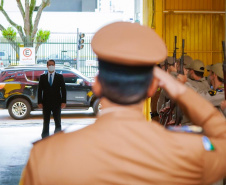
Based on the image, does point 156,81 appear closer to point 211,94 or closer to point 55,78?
point 211,94

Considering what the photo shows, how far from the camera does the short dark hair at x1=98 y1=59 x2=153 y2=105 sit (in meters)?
1.54

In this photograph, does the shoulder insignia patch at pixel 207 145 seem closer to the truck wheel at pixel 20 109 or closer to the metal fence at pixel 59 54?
the truck wheel at pixel 20 109

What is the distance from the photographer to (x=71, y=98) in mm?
17375

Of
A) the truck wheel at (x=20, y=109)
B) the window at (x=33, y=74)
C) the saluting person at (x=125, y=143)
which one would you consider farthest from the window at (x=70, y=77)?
the saluting person at (x=125, y=143)

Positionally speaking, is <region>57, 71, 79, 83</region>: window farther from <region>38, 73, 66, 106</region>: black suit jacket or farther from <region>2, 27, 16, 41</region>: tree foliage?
<region>2, 27, 16, 41</region>: tree foliage

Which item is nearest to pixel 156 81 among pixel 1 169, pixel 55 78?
pixel 1 169

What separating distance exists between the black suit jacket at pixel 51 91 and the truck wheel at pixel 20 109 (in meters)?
6.38

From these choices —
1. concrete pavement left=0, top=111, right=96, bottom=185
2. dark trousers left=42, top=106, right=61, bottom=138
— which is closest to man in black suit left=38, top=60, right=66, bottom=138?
dark trousers left=42, top=106, right=61, bottom=138

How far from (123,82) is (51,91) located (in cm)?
927

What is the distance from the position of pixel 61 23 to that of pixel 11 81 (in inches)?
1041

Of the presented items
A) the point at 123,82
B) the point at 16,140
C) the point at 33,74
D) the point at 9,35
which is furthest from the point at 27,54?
the point at 123,82

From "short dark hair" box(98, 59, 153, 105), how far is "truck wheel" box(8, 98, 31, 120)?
1572cm

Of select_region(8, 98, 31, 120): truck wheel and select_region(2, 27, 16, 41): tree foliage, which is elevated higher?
select_region(2, 27, 16, 41): tree foliage

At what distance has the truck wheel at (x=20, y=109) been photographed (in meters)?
17.1
